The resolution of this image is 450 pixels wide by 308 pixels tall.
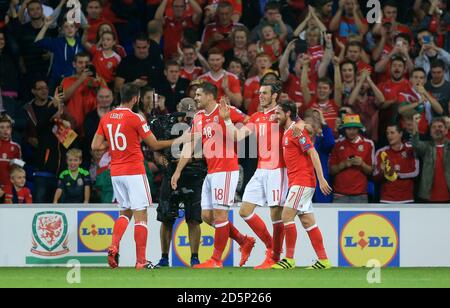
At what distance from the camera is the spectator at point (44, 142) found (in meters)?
16.0

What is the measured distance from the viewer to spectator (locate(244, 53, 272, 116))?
16469 mm

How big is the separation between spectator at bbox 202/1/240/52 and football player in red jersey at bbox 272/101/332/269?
5.17 meters

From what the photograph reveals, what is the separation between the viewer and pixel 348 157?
15789 millimetres

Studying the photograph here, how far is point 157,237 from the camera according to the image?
14758 millimetres

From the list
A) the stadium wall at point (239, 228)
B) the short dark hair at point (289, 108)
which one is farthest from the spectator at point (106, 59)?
the short dark hair at point (289, 108)

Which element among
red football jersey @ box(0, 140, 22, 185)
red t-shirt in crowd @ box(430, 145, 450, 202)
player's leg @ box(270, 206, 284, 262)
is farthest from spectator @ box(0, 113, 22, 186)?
red t-shirt in crowd @ box(430, 145, 450, 202)

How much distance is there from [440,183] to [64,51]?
6177 mm

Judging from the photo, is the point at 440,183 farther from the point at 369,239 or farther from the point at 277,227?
the point at 277,227

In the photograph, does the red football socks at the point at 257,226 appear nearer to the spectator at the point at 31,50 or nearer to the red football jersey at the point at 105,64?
the red football jersey at the point at 105,64

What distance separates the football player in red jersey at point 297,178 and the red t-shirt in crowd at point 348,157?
9.22 feet

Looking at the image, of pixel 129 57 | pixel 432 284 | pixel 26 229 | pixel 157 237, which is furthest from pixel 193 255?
pixel 129 57

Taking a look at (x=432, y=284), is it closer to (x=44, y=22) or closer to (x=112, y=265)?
(x=112, y=265)

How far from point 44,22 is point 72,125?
221 cm

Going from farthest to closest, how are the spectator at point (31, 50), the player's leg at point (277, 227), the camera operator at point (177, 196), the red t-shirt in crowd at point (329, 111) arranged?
the spectator at point (31, 50)
the red t-shirt in crowd at point (329, 111)
the camera operator at point (177, 196)
the player's leg at point (277, 227)
